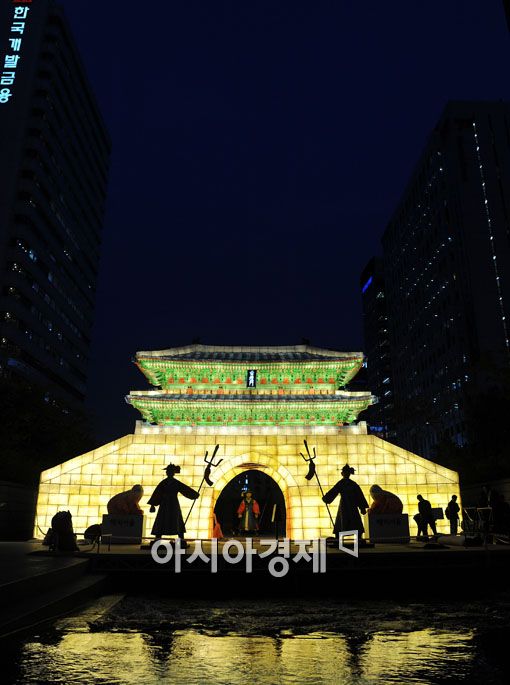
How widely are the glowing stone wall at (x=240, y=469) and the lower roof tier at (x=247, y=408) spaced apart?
34.1 inches

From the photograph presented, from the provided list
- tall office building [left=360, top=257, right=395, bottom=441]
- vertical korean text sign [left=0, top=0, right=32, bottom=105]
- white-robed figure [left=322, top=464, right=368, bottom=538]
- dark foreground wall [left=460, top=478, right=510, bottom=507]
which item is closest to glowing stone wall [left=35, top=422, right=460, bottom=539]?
dark foreground wall [left=460, top=478, right=510, bottom=507]

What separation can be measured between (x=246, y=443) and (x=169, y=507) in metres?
6.83

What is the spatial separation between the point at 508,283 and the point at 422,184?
2048cm

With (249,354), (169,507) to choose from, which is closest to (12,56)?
(249,354)

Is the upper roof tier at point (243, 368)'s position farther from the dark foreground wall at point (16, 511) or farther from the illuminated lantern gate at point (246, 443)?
the dark foreground wall at point (16, 511)

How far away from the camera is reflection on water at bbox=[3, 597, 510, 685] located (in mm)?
4008

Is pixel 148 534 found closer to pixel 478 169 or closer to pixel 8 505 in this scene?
pixel 8 505

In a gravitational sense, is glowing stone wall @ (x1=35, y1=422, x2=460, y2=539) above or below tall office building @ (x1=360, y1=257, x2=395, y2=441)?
below

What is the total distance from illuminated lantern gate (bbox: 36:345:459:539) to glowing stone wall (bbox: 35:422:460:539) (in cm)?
4

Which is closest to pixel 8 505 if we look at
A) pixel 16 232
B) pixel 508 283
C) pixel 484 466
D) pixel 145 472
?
pixel 145 472

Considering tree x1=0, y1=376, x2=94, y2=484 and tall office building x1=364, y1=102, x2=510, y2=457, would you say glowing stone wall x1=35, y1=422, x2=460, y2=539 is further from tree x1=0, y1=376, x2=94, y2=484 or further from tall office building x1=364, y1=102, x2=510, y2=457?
tall office building x1=364, y1=102, x2=510, y2=457

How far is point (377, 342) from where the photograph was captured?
317 feet

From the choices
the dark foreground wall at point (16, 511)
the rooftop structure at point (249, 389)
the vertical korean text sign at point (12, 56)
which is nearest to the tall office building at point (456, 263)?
the rooftop structure at point (249, 389)

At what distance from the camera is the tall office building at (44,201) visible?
47.0 m
